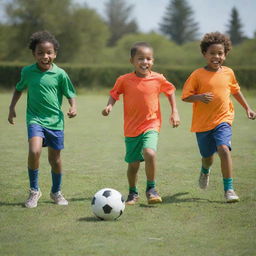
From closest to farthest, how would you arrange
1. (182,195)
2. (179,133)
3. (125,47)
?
(182,195)
(179,133)
(125,47)

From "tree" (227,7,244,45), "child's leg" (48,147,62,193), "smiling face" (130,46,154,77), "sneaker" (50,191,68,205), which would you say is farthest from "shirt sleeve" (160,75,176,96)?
"tree" (227,7,244,45)

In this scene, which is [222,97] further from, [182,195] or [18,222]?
[18,222]

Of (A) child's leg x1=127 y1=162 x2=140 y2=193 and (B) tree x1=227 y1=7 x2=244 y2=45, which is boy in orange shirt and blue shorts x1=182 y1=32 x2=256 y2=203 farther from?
(B) tree x1=227 y1=7 x2=244 y2=45

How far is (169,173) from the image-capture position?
9805mm

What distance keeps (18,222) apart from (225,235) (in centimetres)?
205

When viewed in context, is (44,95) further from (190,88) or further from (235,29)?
(235,29)

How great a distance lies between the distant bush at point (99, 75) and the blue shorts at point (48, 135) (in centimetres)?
3346

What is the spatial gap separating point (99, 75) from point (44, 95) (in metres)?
35.0

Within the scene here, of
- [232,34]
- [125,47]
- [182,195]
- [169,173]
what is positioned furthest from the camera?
[232,34]

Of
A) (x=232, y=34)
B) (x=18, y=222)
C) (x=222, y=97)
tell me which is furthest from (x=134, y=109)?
(x=232, y=34)

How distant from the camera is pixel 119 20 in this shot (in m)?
118

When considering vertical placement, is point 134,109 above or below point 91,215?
above

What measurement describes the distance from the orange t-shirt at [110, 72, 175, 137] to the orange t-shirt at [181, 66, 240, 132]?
0.49 meters

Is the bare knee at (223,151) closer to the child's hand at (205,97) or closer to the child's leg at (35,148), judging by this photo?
the child's hand at (205,97)
